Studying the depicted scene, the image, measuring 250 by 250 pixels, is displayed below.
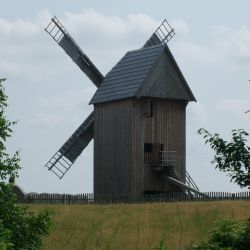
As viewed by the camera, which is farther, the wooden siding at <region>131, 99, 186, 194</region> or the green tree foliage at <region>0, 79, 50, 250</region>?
the wooden siding at <region>131, 99, 186, 194</region>

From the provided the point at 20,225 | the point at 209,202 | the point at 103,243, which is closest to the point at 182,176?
the point at 209,202

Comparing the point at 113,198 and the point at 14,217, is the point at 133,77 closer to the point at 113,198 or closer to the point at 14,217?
the point at 113,198

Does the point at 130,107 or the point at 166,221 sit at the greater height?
the point at 130,107

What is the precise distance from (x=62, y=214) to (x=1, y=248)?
29.8 meters

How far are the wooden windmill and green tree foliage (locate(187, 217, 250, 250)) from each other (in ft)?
91.8

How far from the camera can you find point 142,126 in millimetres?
50438

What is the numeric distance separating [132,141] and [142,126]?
3.52 ft

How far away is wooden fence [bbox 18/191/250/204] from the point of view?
160 ft

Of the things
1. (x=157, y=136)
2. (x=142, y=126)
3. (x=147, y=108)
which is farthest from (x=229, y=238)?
(x=157, y=136)

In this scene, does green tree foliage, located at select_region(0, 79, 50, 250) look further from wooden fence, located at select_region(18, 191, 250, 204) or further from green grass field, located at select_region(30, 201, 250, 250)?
wooden fence, located at select_region(18, 191, 250, 204)

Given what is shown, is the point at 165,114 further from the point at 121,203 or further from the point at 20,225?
the point at 20,225

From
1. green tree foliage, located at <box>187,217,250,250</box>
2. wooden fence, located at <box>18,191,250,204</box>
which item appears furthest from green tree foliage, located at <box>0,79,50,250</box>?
A: wooden fence, located at <box>18,191,250,204</box>

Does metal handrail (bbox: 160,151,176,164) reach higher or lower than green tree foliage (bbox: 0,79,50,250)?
higher

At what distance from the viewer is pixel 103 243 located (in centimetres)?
4016
